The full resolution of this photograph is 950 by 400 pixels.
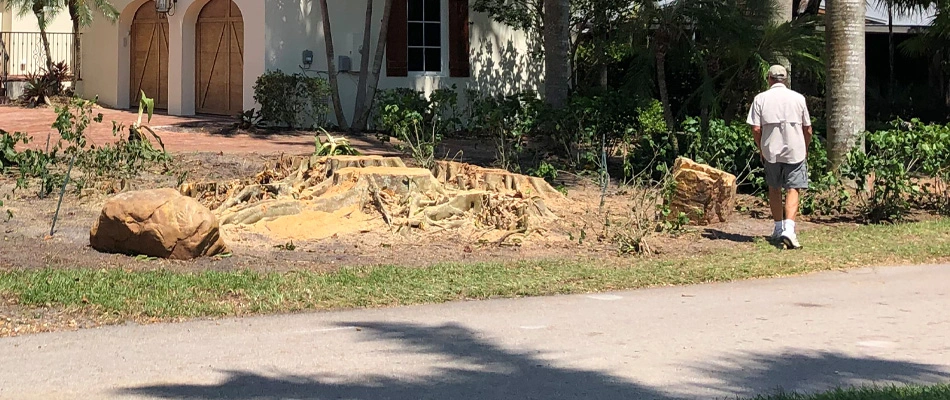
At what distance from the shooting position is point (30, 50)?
27328 mm

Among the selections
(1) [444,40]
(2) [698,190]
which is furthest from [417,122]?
(1) [444,40]

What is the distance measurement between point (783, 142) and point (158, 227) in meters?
5.34

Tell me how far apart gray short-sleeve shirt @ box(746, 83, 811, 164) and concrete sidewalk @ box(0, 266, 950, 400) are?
2274 millimetres

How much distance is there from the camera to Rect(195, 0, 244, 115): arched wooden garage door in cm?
2091

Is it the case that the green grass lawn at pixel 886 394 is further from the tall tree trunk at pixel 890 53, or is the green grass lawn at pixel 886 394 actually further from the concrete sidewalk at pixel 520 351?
the tall tree trunk at pixel 890 53

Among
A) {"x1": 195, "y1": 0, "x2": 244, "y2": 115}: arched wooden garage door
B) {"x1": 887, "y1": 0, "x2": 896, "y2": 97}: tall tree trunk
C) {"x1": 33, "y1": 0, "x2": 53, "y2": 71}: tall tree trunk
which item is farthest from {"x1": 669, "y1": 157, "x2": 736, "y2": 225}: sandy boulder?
{"x1": 33, "y1": 0, "x2": 53, "y2": 71}: tall tree trunk

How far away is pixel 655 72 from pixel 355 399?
10.7 meters

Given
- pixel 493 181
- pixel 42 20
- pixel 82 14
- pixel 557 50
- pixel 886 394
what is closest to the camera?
pixel 886 394

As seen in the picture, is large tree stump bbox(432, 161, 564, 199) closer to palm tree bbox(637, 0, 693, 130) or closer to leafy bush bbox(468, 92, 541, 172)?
leafy bush bbox(468, 92, 541, 172)

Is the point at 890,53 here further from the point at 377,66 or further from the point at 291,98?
the point at 291,98

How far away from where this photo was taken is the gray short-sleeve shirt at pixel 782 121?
9.86m

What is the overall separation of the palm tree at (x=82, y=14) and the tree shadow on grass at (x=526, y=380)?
19.0 metres

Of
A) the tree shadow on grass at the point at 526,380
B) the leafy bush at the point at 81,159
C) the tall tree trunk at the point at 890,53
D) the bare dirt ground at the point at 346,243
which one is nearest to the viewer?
the tree shadow on grass at the point at 526,380

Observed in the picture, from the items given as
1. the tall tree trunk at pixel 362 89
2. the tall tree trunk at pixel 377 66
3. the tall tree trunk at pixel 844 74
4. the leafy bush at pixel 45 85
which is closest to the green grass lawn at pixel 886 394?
the tall tree trunk at pixel 844 74
